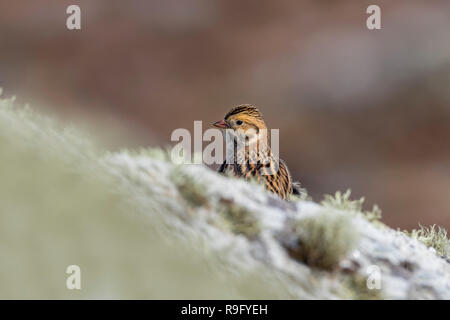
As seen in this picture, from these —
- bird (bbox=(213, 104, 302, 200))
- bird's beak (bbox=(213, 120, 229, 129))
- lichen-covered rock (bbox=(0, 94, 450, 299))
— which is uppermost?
bird's beak (bbox=(213, 120, 229, 129))

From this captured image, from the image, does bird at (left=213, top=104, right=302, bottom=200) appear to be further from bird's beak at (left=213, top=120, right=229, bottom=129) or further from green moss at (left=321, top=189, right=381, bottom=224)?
green moss at (left=321, top=189, right=381, bottom=224)

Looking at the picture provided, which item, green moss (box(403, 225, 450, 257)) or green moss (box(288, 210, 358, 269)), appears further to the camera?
green moss (box(403, 225, 450, 257))

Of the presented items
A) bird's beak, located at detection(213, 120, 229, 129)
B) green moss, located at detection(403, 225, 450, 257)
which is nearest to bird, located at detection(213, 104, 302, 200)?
bird's beak, located at detection(213, 120, 229, 129)

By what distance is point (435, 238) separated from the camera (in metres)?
4.87

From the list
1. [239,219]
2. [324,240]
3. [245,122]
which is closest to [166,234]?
[239,219]

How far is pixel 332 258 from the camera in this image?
3.15m

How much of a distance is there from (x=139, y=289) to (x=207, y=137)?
10.4ft

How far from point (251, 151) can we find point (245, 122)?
26 centimetres

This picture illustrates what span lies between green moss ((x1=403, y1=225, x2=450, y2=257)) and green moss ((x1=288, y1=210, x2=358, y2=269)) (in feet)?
4.89

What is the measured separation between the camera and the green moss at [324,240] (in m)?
3.12

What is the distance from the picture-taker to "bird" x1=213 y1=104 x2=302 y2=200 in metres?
4.93
